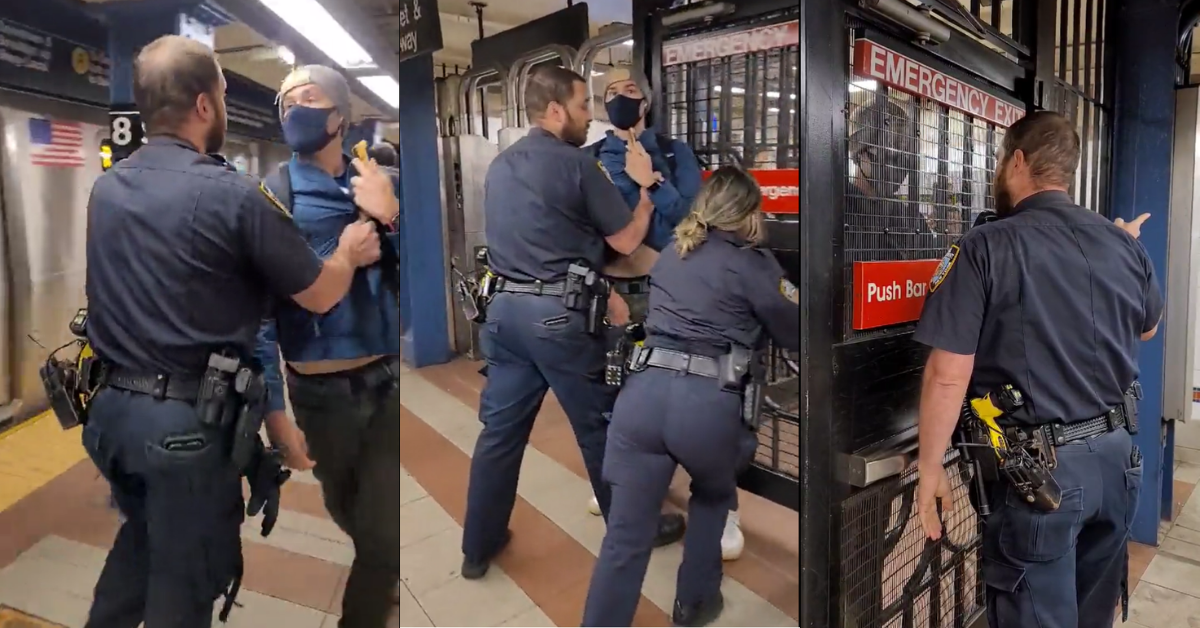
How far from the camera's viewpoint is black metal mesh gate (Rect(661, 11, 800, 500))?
155 centimetres

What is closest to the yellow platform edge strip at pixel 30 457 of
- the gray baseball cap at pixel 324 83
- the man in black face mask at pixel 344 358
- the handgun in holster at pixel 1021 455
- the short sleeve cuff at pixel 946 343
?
the man in black face mask at pixel 344 358

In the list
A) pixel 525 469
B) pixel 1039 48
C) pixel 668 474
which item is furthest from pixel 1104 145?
pixel 525 469

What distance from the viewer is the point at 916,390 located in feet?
7.18

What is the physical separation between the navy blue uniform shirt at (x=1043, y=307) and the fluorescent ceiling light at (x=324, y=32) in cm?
153

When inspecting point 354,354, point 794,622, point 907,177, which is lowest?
point 794,622

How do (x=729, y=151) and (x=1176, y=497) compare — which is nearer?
(x=729, y=151)

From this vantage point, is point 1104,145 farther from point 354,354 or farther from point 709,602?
point 354,354

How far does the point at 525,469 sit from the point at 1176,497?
439 centimetres

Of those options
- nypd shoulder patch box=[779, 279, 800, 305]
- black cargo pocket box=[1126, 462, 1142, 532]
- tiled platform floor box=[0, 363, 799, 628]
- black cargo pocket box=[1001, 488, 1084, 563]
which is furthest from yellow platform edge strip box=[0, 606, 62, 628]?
black cargo pocket box=[1126, 462, 1142, 532]

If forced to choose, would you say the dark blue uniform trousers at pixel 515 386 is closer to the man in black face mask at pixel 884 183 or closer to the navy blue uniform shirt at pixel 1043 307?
the man in black face mask at pixel 884 183

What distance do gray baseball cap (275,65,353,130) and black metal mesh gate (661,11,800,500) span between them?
0.63 meters

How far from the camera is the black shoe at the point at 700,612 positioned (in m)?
1.59

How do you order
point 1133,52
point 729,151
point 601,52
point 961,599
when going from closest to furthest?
point 601,52 < point 729,151 < point 961,599 < point 1133,52

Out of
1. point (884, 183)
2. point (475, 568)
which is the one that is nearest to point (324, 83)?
point (475, 568)
